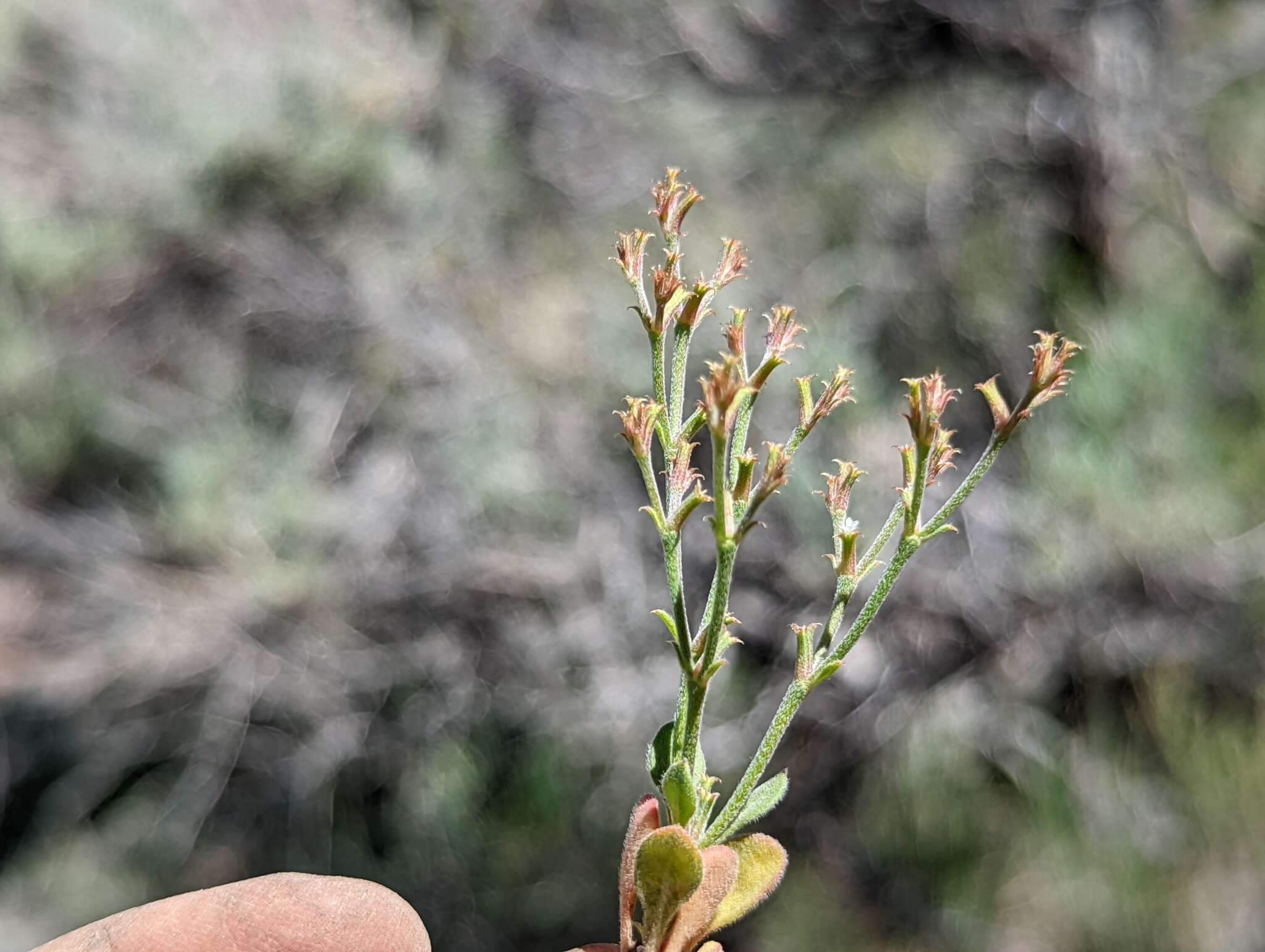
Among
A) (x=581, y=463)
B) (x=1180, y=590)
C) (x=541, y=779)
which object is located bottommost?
(x=541, y=779)

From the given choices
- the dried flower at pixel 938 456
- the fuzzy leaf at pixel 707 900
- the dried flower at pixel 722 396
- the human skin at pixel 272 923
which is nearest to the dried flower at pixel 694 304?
the dried flower at pixel 722 396

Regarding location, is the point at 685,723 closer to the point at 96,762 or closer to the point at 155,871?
the point at 155,871

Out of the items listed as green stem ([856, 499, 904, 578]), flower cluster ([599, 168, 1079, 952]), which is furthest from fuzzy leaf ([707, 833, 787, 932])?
green stem ([856, 499, 904, 578])

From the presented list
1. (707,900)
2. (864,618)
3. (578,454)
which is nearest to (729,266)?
(864,618)

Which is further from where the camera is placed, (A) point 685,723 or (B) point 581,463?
(B) point 581,463

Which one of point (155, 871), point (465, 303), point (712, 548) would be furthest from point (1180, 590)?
point (155, 871)

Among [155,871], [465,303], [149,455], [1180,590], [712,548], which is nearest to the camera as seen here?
[1180,590]
